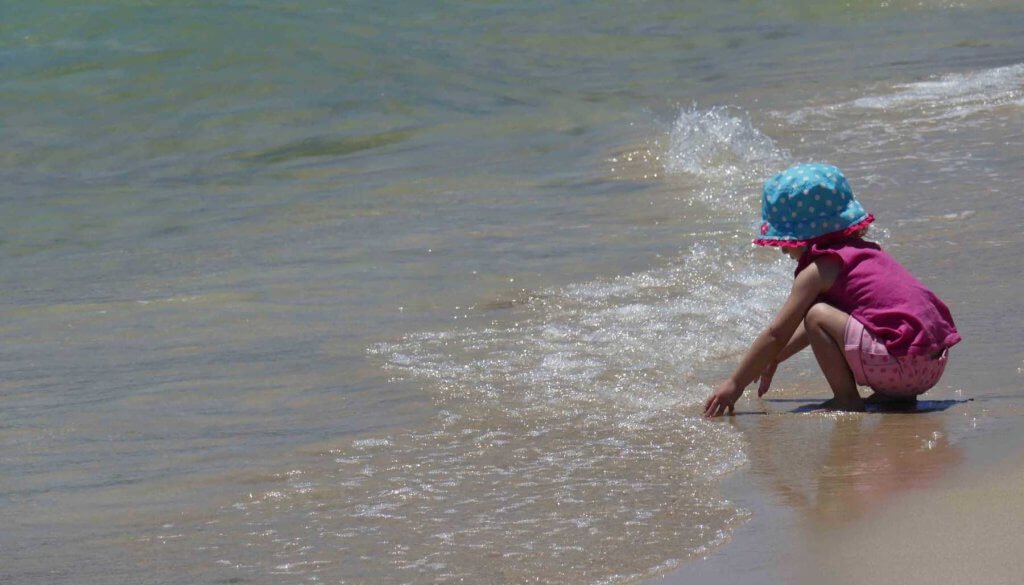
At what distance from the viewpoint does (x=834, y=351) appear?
4223 mm

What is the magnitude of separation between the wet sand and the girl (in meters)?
0.12

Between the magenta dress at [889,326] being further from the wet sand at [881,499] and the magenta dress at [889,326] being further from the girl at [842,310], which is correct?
the wet sand at [881,499]

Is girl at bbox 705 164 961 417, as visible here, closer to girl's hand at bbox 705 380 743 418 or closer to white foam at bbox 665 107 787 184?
girl's hand at bbox 705 380 743 418

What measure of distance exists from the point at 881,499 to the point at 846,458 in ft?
1.50

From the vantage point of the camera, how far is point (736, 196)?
750cm

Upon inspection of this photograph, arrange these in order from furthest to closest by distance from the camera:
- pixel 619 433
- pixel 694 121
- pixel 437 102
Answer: pixel 437 102 < pixel 694 121 < pixel 619 433

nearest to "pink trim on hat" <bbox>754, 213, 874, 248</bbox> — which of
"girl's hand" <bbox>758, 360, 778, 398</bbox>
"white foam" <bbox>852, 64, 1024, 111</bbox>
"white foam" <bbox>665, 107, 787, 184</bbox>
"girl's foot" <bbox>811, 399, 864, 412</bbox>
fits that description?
"girl's hand" <bbox>758, 360, 778, 398</bbox>

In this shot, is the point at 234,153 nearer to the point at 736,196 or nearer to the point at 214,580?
the point at 736,196

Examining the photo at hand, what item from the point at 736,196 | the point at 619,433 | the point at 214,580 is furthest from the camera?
the point at 736,196

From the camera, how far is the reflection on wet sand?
322cm

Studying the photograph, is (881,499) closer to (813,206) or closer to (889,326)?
(889,326)

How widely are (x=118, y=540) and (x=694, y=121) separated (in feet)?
22.0

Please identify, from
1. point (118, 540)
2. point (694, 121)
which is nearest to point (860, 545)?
point (118, 540)

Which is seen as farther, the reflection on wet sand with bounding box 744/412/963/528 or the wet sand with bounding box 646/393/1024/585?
the reflection on wet sand with bounding box 744/412/963/528
